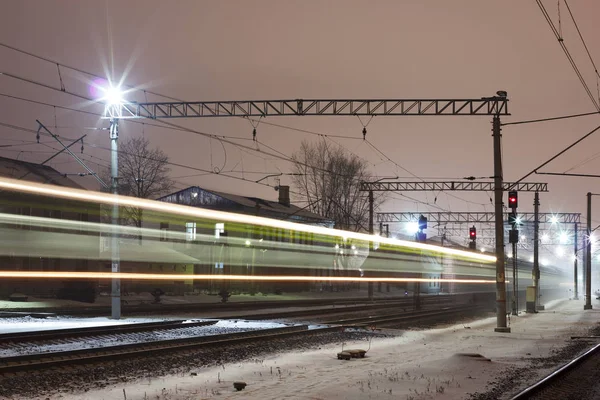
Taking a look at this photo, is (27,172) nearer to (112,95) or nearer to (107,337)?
(112,95)

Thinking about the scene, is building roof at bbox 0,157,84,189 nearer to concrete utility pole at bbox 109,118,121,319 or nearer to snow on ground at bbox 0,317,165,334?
concrete utility pole at bbox 109,118,121,319

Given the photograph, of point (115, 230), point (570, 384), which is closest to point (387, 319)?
point (115, 230)

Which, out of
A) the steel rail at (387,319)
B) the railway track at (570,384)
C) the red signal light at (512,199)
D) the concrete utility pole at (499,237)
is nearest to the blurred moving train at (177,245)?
the steel rail at (387,319)

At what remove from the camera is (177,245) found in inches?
919

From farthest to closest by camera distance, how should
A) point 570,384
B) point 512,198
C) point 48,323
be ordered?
point 512,198, point 48,323, point 570,384

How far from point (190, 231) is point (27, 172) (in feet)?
98.9

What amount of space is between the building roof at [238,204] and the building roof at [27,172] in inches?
451

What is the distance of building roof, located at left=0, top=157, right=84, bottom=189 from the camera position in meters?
47.8

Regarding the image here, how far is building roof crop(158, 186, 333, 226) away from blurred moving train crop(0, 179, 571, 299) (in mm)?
23371

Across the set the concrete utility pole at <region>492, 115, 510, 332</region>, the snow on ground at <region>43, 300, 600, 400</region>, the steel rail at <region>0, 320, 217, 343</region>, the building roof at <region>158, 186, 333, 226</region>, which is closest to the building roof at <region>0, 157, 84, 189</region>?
the building roof at <region>158, 186, 333, 226</region>

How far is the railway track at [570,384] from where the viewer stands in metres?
12.2

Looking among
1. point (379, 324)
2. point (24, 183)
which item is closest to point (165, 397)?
point (24, 183)

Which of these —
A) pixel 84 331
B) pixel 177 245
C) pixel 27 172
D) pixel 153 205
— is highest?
pixel 27 172

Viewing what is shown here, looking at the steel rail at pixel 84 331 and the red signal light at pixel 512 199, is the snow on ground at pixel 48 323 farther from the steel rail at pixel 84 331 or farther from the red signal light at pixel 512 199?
the red signal light at pixel 512 199
